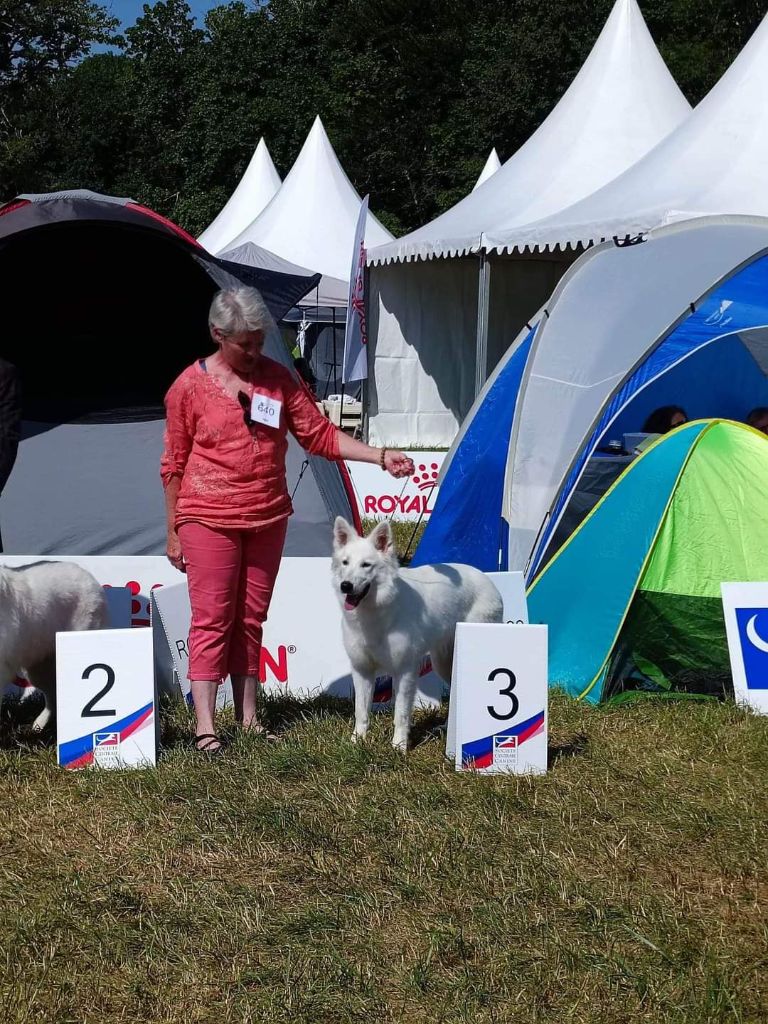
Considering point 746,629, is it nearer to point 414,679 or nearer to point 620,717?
point 620,717

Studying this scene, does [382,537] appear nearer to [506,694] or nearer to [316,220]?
[506,694]

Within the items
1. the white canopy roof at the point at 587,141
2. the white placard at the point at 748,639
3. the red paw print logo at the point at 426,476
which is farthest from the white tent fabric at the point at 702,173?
the white placard at the point at 748,639

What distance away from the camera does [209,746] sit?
3.72 meters

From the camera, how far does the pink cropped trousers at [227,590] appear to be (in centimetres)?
367

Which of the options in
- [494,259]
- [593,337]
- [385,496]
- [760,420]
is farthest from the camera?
[494,259]

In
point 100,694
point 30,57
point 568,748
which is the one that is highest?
point 30,57

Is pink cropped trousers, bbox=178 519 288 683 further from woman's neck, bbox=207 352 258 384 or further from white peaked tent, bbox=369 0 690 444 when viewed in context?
white peaked tent, bbox=369 0 690 444

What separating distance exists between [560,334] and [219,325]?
2.15 meters

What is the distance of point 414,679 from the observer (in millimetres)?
3881

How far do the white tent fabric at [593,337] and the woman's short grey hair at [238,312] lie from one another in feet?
5.58

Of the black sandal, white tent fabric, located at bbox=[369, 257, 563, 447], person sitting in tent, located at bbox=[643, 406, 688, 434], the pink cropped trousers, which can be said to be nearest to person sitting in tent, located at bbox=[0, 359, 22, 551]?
the pink cropped trousers

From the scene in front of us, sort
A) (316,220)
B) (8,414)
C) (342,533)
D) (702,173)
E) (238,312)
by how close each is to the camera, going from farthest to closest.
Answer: (316,220), (702,173), (8,414), (342,533), (238,312)

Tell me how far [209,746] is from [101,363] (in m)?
4.43

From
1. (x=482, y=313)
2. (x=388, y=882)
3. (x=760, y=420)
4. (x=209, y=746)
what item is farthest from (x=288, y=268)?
(x=388, y=882)
